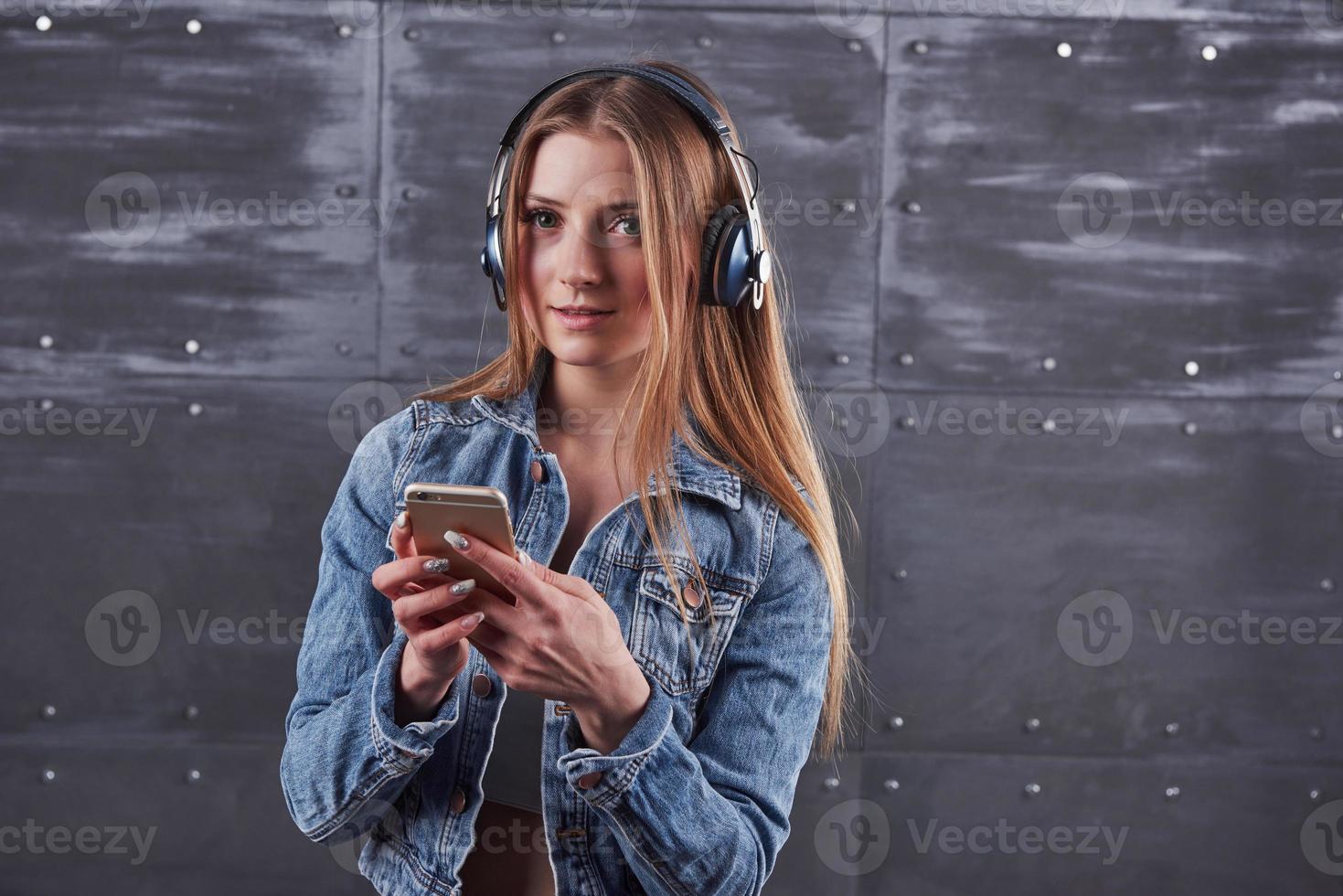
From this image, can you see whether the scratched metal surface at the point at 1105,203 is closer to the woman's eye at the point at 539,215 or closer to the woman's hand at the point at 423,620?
the woman's eye at the point at 539,215

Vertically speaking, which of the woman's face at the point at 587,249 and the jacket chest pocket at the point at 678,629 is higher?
the woman's face at the point at 587,249

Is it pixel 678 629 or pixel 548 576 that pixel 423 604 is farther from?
pixel 678 629

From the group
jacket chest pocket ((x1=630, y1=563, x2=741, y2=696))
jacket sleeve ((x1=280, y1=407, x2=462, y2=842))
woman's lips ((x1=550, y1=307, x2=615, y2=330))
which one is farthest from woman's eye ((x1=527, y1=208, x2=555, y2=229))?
jacket chest pocket ((x1=630, y1=563, x2=741, y2=696))

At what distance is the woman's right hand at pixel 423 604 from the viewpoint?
3.20 ft

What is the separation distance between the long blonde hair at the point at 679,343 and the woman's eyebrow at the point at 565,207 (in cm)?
1

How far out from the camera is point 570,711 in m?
1.16

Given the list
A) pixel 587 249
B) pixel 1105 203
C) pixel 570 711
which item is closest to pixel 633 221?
pixel 587 249

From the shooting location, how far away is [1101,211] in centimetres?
270

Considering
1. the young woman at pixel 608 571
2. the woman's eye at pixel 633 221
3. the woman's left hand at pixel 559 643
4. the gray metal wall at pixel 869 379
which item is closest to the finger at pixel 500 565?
the woman's left hand at pixel 559 643

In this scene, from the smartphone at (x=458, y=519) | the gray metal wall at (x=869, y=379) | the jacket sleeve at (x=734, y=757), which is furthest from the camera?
the gray metal wall at (x=869, y=379)

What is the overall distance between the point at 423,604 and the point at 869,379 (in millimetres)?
1858

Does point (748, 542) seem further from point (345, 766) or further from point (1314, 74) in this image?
point (1314, 74)

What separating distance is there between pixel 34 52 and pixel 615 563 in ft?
7.00

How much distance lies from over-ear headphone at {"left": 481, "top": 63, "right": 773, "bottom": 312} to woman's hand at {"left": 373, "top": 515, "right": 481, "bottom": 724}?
0.45m
